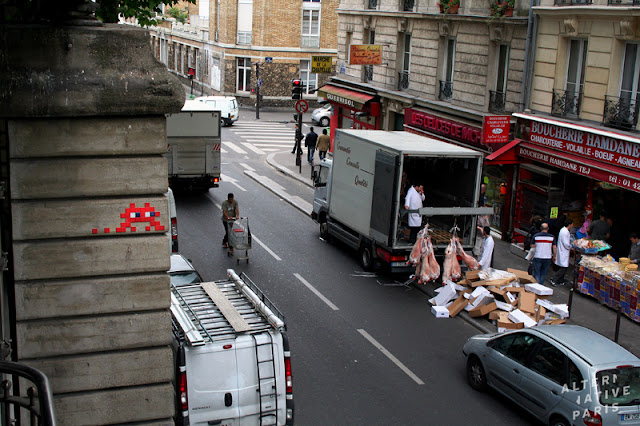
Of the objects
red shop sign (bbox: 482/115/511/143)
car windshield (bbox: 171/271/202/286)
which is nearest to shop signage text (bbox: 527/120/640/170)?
red shop sign (bbox: 482/115/511/143)

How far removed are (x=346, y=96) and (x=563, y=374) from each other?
2486 centimetres

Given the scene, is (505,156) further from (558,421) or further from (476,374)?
(558,421)

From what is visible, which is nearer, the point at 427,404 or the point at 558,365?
the point at 558,365

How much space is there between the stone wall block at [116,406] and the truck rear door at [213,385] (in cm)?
56

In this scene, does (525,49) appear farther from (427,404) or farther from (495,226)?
(427,404)

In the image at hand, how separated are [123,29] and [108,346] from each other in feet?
11.4

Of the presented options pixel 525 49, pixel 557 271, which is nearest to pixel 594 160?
pixel 557 271

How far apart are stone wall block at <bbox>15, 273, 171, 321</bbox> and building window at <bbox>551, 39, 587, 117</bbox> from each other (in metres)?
15.0

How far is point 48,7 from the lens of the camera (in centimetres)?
833

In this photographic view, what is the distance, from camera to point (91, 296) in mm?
8602

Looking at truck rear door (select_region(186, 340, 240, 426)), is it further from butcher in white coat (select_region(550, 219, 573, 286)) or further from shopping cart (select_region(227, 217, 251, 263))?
butcher in white coat (select_region(550, 219, 573, 286))

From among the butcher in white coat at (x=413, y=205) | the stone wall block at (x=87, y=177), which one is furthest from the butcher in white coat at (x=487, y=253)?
the stone wall block at (x=87, y=177)

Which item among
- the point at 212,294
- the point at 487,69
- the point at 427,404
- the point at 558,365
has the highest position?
the point at 487,69

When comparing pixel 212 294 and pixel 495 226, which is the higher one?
pixel 212 294
